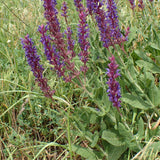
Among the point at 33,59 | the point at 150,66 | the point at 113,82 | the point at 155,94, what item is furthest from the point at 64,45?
the point at 150,66

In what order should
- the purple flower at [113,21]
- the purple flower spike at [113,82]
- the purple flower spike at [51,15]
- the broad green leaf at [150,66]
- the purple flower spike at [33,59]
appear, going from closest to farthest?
the purple flower spike at [113,82] < the purple flower spike at [33,59] < the purple flower spike at [51,15] < the purple flower at [113,21] < the broad green leaf at [150,66]

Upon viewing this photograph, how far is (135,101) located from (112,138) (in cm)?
42

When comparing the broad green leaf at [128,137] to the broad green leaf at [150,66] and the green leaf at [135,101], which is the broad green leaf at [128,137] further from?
the broad green leaf at [150,66]

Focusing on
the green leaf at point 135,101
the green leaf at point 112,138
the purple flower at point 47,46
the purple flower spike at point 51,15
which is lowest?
the green leaf at point 112,138

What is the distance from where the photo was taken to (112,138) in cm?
199

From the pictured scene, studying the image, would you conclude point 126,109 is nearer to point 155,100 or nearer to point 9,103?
point 155,100

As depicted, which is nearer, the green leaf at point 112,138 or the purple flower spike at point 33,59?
the purple flower spike at point 33,59

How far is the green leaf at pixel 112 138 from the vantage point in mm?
1952

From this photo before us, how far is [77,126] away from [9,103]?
2.94 feet

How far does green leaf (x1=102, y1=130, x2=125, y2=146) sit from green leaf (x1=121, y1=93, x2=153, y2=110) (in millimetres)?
317

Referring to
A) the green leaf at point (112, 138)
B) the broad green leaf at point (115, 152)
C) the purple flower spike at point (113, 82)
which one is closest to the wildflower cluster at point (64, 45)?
the purple flower spike at point (113, 82)

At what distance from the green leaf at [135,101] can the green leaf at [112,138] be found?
0.32 meters

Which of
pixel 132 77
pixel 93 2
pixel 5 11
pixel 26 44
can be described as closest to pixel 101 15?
pixel 93 2

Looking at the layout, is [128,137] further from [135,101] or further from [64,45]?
[64,45]
